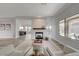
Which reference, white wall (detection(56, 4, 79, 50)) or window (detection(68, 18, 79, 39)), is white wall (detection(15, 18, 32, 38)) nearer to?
white wall (detection(56, 4, 79, 50))

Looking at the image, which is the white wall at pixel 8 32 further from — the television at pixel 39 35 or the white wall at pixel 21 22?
the television at pixel 39 35

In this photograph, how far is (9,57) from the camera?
94 cm

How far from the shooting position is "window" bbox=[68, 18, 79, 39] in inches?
44.4

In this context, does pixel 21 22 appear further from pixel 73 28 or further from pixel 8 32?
pixel 73 28

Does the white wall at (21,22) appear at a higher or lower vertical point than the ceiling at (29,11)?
lower

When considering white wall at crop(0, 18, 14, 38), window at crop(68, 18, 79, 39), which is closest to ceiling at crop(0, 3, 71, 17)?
white wall at crop(0, 18, 14, 38)

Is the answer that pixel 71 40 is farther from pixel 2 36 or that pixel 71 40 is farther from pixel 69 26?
pixel 2 36

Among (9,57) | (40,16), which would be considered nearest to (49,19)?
(40,16)

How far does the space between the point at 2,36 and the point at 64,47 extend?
737mm

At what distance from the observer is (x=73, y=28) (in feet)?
3.87

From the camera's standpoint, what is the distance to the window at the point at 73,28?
1.13 metres

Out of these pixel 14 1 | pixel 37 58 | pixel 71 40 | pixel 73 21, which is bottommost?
pixel 37 58

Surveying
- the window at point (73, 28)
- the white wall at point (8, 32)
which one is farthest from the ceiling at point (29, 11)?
the window at point (73, 28)

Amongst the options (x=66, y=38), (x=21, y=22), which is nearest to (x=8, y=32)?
(x=21, y=22)
